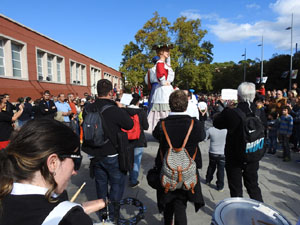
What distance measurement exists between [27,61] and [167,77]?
13.9 meters

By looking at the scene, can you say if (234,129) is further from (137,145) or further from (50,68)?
(50,68)

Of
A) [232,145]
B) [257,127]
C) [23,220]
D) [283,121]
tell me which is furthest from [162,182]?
[283,121]

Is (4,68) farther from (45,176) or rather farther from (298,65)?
(298,65)

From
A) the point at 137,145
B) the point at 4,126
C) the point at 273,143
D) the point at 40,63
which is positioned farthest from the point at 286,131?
the point at 40,63

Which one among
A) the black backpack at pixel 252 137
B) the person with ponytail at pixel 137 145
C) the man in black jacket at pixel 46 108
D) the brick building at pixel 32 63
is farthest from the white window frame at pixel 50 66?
the black backpack at pixel 252 137

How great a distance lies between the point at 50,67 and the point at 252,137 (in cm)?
2044

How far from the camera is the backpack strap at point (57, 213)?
0.87 metres

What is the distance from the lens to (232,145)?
2.79 metres

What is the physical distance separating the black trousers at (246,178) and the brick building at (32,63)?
46.2ft

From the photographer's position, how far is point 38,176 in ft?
3.29

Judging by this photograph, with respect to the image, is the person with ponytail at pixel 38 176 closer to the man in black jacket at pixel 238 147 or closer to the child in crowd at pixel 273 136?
the man in black jacket at pixel 238 147

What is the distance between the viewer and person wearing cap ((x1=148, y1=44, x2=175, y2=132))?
208 inches

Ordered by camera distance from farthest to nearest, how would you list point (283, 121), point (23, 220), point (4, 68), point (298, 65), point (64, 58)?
1. point (298, 65)
2. point (64, 58)
3. point (4, 68)
4. point (283, 121)
5. point (23, 220)

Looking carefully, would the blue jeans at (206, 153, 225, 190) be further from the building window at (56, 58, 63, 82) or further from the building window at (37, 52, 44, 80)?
the building window at (56, 58, 63, 82)
